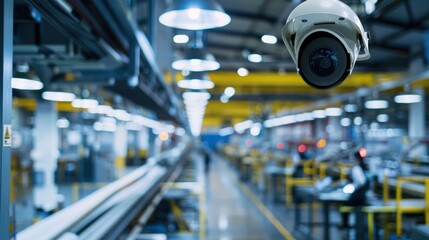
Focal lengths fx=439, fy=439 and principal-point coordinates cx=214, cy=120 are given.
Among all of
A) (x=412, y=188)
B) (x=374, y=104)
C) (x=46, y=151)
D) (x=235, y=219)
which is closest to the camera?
(x=412, y=188)

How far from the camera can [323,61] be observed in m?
2.54

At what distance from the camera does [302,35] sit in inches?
98.5

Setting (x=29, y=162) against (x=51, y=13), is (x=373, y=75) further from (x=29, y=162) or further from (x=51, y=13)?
(x=29, y=162)

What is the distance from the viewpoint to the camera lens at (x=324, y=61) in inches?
→ 98.4

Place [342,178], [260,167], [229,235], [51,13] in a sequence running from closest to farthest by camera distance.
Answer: [51,13] < [229,235] < [342,178] < [260,167]

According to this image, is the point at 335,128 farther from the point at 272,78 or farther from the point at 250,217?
the point at 250,217

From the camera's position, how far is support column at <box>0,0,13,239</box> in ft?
6.68

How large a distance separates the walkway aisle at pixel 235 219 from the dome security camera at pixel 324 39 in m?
5.64

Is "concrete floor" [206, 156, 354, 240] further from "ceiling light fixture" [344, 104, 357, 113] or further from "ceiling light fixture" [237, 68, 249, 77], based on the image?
"ceiling light fixture" [237, 68, 249, 77]

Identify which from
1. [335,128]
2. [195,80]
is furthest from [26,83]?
[335,128]

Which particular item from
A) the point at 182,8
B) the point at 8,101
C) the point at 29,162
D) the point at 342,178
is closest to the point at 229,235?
the point at 342,178

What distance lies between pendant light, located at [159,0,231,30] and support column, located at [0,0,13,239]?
1158mm

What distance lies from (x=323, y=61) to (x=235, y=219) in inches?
289

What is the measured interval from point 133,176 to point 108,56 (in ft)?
17.7
